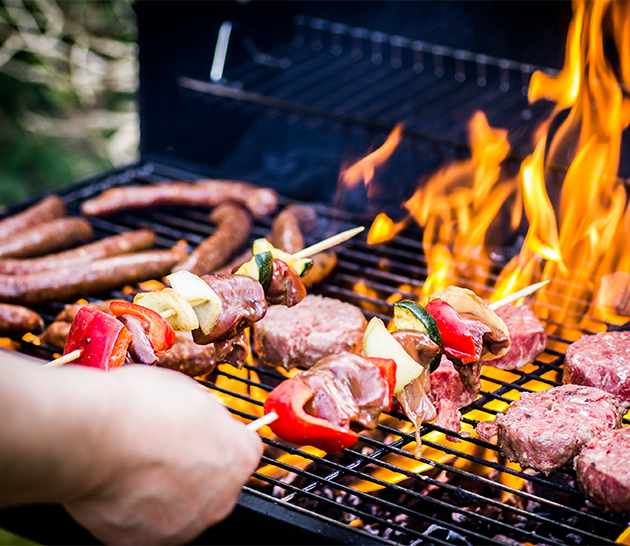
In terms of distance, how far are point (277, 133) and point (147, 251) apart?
154 cm

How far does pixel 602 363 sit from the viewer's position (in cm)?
262

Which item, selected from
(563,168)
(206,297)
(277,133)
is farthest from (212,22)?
(206,297)

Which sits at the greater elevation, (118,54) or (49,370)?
(118,54)

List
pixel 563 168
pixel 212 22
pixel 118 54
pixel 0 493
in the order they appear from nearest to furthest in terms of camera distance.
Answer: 1. pixel 0 493
2. pixel 563 168
3. pixel 212 22
4. pixel 118 54

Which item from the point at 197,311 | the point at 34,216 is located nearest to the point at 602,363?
the point at 197,311

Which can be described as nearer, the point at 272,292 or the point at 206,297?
the point at 206,297

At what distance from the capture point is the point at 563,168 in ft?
11.6

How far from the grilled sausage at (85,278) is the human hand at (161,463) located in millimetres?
2027

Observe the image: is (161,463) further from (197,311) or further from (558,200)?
(558,200)

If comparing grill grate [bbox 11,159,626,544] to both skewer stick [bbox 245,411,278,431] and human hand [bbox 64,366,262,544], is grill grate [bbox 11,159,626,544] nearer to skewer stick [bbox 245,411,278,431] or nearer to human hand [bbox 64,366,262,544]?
skewer stick [bbox 245,411,278,431]

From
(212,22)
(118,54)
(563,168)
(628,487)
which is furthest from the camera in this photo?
(118,54)

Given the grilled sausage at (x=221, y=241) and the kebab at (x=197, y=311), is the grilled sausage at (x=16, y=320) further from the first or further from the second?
the kebab at (x=197, y=311)

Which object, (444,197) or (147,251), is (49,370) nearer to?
(147,251)

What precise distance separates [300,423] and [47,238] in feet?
8.17
